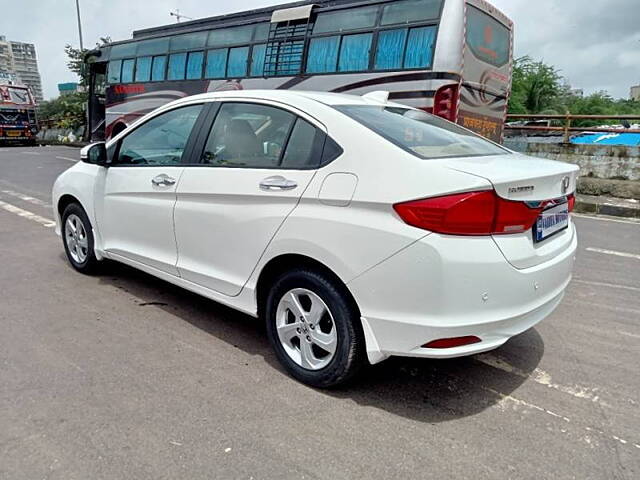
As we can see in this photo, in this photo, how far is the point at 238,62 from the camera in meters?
10.5

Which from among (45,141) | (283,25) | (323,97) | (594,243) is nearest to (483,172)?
(323,97)

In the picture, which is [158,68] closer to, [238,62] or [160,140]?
[238,62]

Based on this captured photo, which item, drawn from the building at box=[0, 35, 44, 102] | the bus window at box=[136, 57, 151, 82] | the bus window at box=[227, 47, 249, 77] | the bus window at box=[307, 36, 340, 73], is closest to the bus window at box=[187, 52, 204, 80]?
the bus window at box=[227, 47, 249, 77]

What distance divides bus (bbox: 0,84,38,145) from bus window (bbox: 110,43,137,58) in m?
18.0

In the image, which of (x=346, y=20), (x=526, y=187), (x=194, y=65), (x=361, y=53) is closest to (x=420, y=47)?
(x=361, y=53)

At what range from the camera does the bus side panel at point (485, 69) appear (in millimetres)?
7980

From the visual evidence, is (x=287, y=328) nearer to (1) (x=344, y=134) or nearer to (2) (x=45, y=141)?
(1) (x=344, y=134)

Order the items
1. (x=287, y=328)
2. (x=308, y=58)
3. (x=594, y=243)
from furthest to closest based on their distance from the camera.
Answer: (x=308, y=58) < (x=594, y=243) < (x=287, y=328)

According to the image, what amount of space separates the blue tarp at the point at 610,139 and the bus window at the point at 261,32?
8.09m

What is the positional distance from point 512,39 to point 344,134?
861 cm

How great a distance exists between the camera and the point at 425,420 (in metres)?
2.34

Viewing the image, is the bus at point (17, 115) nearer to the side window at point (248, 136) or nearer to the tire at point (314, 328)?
the side window at point (248, 136)

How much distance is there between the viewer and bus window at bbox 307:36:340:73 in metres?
8.93

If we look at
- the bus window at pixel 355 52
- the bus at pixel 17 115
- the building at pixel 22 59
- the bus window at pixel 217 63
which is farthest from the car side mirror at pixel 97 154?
the building at pixel 22 59
